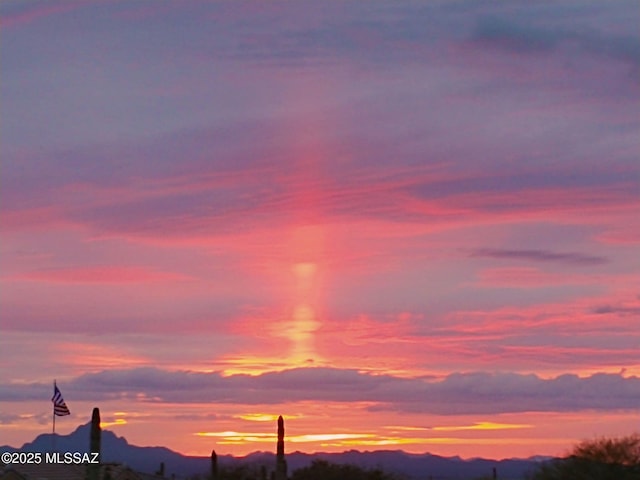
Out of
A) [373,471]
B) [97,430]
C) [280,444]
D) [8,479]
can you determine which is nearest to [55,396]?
[8,479]

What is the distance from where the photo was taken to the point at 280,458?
6231 centimetres

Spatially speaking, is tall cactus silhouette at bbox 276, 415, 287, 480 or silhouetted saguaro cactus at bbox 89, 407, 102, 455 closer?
silhouetted saguaro cactus at bbox 89, 407, 102, 455

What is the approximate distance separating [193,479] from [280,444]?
4369 centimetres

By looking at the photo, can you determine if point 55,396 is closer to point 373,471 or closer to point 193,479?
point 193,479

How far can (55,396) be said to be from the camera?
79125mm

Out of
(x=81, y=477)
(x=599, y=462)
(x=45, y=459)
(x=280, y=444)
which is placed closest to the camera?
(x=280, y=444)

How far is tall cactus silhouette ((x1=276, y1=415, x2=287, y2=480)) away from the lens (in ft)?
201

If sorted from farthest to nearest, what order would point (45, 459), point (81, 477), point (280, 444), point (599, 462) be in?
point (45, 459)
point (81, 477)
point (599, 462)
point (280, 444)

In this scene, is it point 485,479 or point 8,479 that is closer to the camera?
point 8,479

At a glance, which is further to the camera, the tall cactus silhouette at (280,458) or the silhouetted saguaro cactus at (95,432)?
the tall cactus silhouette at (280,458)

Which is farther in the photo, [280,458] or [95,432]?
[280,458]

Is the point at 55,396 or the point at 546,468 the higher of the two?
the point at 55,396

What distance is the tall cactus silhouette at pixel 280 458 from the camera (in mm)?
61188

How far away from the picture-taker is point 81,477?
84.4 meters
